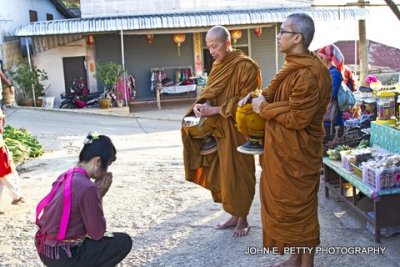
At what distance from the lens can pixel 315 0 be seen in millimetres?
20094

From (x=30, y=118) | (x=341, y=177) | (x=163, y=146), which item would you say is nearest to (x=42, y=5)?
(x=30, y=118)

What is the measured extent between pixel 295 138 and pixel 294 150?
3.2 inches

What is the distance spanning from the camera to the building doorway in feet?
56.7

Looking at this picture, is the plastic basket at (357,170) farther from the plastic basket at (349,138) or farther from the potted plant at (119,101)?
the potted plant at (119,101)

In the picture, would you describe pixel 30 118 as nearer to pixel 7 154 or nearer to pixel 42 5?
pixel 7 154

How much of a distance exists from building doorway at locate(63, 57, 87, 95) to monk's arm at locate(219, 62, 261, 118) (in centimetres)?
1389

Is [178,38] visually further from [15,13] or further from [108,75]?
[15,13]

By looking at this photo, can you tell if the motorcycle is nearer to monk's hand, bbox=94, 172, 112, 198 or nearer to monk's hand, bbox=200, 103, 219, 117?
monk's hand, bbox=200, 103, 219, 117

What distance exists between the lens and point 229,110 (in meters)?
4.16

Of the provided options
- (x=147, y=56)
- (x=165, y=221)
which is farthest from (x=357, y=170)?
(x=147, y=56)

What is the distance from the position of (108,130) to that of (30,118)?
2532 mm

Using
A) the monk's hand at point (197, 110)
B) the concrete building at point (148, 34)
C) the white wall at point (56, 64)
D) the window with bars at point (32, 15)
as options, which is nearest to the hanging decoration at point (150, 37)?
the concrete building at point (148, 34)

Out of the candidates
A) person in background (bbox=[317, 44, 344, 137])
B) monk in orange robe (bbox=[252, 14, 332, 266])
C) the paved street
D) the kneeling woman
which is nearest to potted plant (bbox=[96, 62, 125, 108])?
the paved street

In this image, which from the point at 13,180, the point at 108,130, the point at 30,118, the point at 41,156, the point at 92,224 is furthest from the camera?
the point at 30,118
